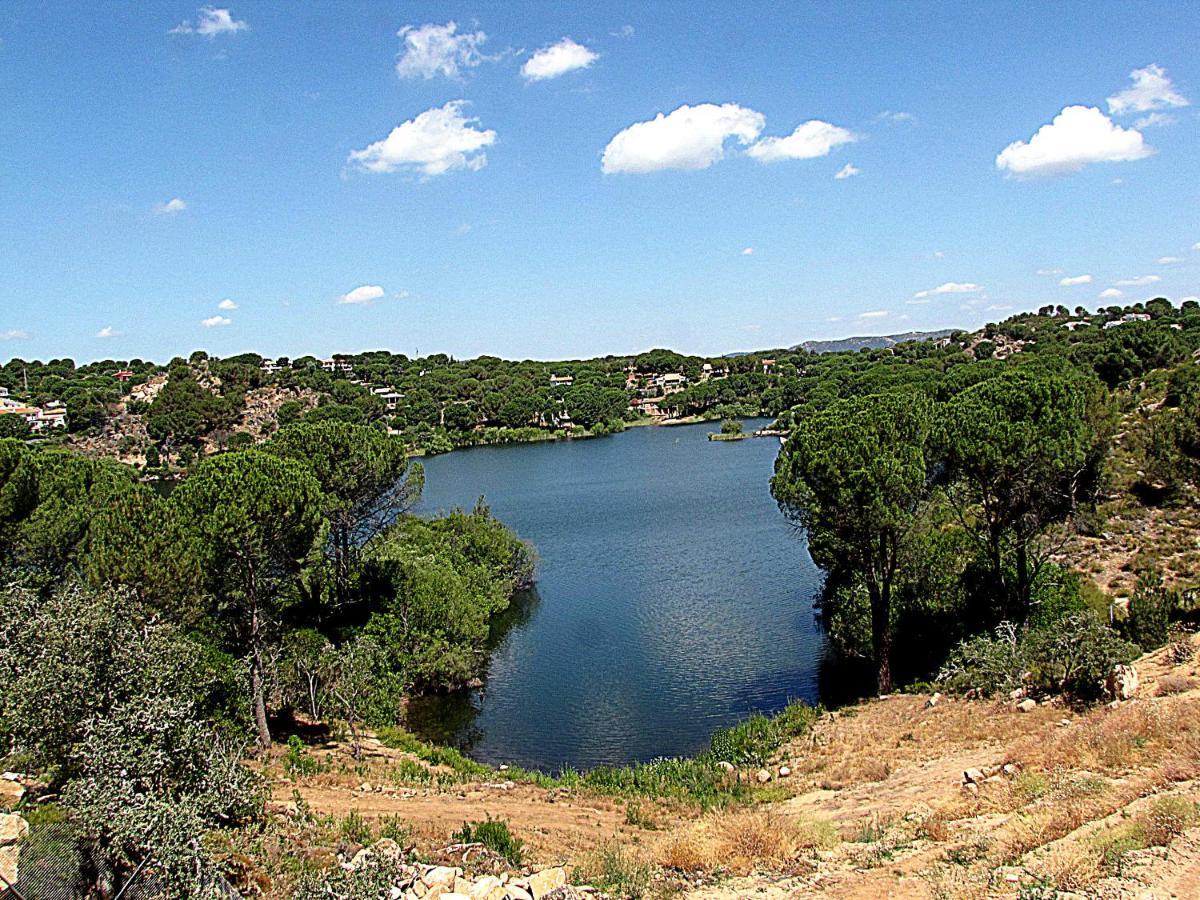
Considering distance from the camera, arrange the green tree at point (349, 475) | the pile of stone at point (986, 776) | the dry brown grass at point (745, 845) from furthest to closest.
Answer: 1. the green tree at point (349, 475)
2. the pile of stone at point (986, 776)
3. the dry brown grass at point (745, 845)

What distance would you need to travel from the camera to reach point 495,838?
13.1m

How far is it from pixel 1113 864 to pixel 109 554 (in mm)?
19369

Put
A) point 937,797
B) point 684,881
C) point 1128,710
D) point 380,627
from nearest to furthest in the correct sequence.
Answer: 1. point 684,881
2. point 937,797
3. point 1128,710
4. point 380,627

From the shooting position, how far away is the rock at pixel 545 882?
10594 mm

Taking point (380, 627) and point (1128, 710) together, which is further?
point (380, 627)

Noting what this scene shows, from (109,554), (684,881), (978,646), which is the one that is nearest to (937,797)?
(684,881)

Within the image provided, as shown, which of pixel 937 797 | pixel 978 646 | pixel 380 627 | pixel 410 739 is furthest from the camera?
pixel 380 627

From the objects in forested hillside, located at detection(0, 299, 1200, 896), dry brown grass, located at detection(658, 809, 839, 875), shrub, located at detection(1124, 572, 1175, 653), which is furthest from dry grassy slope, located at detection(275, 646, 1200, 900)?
shrub, located at detection(1124, 572, 1175, 653)

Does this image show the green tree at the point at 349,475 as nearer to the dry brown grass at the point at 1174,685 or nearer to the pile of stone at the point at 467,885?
the pile of stone at the point at 467,885

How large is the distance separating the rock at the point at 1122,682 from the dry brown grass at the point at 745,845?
7.86 meters

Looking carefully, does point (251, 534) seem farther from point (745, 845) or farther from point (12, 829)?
point (745, 845)

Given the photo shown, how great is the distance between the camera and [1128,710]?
15.8 meters

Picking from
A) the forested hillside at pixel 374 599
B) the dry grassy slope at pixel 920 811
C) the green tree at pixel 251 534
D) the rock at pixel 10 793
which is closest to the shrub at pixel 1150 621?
the forested hillside at pixel 374 599

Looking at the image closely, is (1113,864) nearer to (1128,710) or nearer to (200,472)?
(1128,710)
